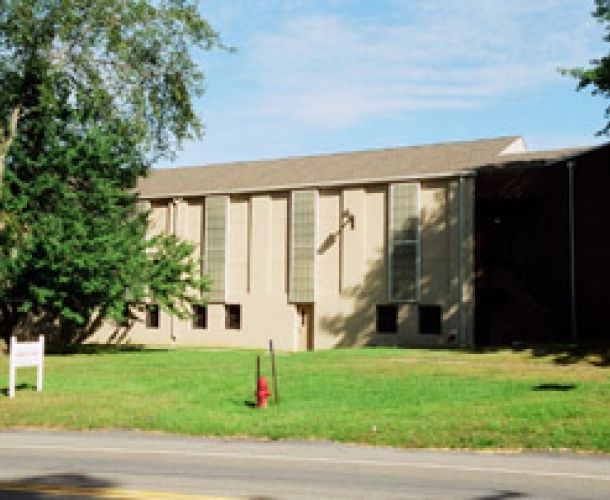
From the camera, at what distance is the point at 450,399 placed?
55.2ft

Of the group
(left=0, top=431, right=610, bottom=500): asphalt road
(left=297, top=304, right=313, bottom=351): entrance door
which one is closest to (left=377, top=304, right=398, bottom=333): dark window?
(left=297, top=304, right=313, bottom=351): entrance door

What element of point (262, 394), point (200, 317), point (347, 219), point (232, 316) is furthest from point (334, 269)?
point (262, 394)

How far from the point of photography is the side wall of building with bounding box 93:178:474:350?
114ft

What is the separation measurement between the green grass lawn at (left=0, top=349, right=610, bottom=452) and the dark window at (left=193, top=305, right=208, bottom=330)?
13987 millimetres

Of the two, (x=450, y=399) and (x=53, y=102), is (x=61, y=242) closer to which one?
(x=53, y=102)

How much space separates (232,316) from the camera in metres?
40.5

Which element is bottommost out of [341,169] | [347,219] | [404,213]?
[347,219]

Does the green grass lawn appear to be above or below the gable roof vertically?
below

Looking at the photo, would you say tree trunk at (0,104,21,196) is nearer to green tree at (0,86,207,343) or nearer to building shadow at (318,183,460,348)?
green tree at (0,86,207,343)

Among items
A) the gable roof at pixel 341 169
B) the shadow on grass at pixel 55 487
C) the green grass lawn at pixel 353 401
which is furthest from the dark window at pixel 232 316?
the shadow on grass at pixel 55 487

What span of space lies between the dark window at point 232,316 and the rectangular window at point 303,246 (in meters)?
3.47

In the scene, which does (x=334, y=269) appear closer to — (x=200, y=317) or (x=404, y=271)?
(x=404, y=271)

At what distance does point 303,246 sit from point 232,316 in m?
5.63

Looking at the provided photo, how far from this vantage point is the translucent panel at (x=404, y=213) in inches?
1410
